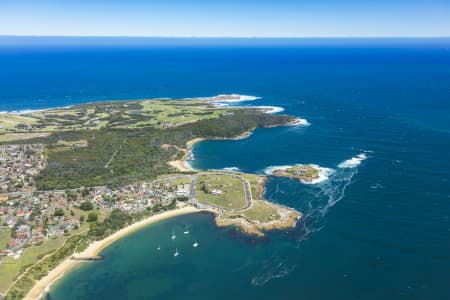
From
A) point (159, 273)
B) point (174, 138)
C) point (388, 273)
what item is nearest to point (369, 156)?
point (388, 273)

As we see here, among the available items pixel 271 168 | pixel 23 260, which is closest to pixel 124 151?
pixel 271 168

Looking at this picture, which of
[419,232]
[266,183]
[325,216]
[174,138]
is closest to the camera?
[419,232]

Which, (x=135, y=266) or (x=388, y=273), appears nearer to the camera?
(x=388, y=273)

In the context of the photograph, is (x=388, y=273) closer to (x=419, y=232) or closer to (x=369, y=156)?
(x=419, y=232)

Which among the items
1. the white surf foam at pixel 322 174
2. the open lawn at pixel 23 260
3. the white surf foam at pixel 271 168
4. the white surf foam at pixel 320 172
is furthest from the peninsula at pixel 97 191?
the white surf foam at pixel 322 174

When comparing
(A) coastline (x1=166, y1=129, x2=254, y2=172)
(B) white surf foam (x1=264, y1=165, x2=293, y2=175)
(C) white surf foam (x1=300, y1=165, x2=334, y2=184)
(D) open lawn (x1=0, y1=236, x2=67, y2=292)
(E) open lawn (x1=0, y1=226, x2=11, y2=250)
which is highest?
(C) white surf foam (x1=300, y1=165, x2=334, y2=184)

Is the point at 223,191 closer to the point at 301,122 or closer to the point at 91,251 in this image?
the point at 91,251

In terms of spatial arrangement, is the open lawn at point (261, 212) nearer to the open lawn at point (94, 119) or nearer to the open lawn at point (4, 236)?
the open lawn at point (4, 236)

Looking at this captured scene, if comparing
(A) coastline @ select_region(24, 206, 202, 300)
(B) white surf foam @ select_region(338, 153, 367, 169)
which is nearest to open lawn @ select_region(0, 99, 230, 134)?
(B) white surf foam @ select_region(338, 153, 367, 169)

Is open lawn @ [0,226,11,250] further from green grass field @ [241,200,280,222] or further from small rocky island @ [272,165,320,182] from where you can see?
small rocky island @ [272,165,320,182]
